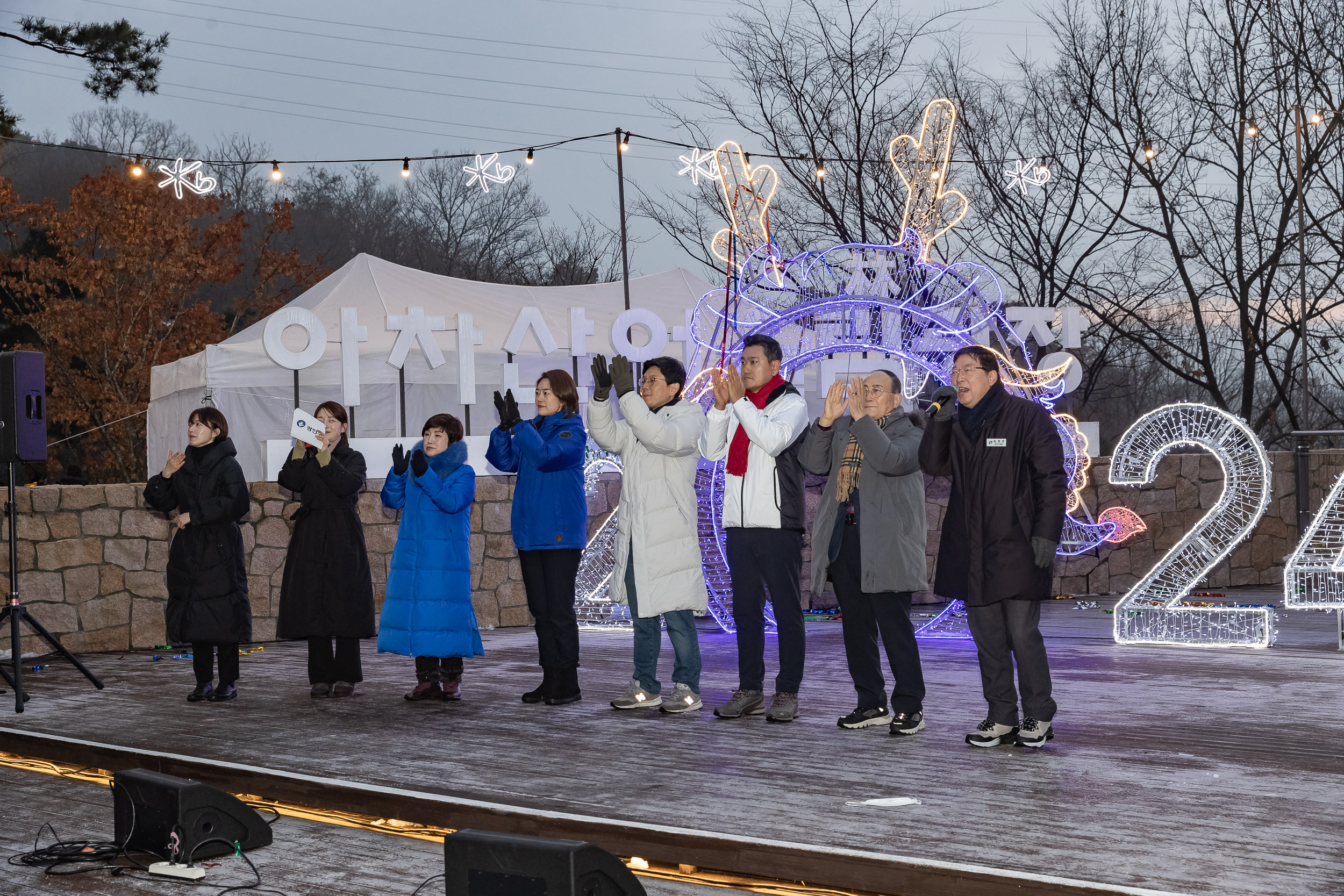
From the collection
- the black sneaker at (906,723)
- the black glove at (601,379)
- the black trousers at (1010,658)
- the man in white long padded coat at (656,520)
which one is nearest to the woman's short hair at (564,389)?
the man in white long padded coat at (656,520)

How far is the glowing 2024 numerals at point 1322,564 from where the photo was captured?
8.35 metres

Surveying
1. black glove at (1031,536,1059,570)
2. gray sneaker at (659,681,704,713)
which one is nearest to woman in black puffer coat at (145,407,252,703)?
gray sneaker at (659,681,704,713)

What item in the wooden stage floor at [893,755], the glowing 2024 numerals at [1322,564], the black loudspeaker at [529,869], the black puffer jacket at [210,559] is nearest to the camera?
the black loudspeaker at [529,869]

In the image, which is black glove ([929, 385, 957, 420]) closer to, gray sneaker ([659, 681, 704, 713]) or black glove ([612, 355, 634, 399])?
black glove ([612, 355, 634, 399])

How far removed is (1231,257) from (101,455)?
A: 19.9 meters

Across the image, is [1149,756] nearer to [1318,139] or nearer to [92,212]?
[1318,139]

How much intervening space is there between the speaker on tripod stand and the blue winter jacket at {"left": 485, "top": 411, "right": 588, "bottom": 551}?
2.65 metres

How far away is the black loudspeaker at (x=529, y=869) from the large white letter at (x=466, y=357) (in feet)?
32.8

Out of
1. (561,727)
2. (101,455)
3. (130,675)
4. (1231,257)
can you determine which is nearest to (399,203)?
(101,455)

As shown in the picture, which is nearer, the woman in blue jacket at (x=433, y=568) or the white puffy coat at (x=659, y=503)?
the white puffy coat at (x=659, y=503)

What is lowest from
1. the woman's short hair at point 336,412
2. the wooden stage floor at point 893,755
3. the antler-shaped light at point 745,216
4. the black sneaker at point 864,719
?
the wooden stage floor at point 893,755

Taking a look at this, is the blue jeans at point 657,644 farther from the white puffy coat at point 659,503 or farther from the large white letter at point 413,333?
the large white letter at point 413,333

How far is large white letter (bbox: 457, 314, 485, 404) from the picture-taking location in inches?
514

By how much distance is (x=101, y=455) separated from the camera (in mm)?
24625
